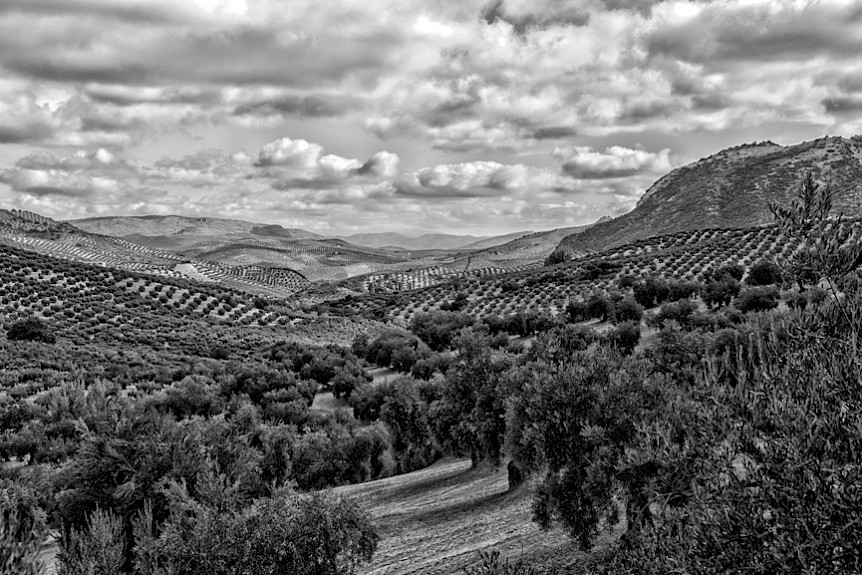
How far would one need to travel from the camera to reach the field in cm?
1655

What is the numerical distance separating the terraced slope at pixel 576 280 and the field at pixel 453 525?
3987 cm

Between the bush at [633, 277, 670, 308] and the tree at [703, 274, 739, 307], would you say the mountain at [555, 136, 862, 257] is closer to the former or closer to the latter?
the bush at [633, 277, 670, 308]

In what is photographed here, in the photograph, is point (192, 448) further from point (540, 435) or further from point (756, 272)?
point (756, 272)

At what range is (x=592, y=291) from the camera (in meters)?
69.2

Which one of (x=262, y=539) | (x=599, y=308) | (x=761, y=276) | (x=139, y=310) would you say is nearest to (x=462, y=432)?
(x=262, y=539)

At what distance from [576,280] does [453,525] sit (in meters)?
60.5

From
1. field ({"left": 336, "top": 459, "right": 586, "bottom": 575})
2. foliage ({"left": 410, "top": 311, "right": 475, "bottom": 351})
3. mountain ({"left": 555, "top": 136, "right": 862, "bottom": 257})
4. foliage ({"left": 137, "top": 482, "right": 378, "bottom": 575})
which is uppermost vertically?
mountain ({"left": 555, "top": 136, "right": 862, "bottom": 257})

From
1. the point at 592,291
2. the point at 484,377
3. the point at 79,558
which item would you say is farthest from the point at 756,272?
the point at 79,558

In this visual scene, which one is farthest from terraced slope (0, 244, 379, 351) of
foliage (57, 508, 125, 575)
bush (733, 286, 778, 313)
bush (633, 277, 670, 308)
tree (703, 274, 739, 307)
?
foliage (57, 508, 125, 575)

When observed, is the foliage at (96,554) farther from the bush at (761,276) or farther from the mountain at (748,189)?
the mountain at (748,189)

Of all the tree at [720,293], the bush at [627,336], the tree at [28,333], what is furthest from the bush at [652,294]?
the tree at [28,333]

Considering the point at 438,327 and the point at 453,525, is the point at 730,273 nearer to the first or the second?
the point at 438,327

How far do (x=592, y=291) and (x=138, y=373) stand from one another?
47219 mm

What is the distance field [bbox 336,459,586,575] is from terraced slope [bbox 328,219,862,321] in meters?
39.9
